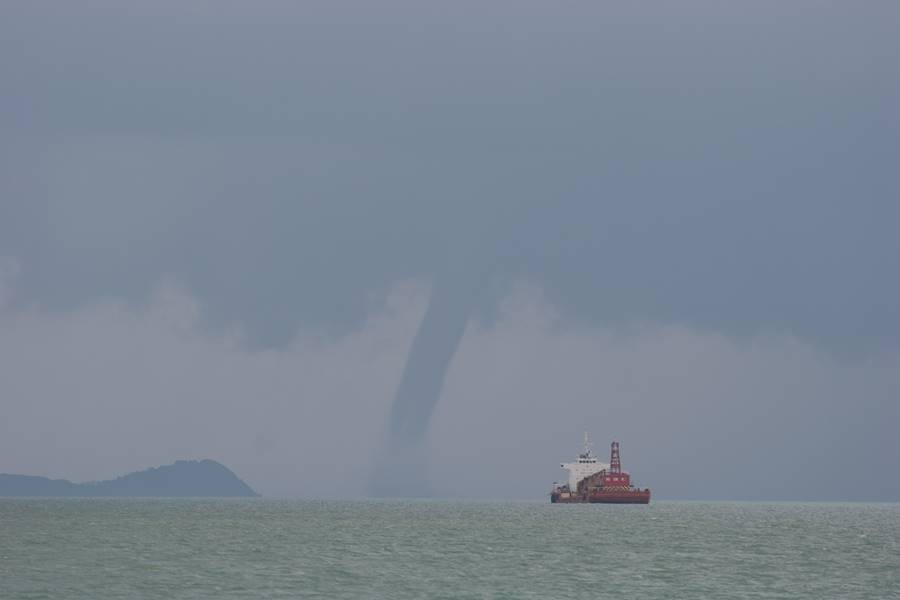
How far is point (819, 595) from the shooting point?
80812 mm

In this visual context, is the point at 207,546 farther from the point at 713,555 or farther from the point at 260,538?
the point at 713,555

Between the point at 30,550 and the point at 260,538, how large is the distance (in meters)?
31.7

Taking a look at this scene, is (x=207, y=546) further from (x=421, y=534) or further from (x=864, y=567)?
(x=864, y=567)

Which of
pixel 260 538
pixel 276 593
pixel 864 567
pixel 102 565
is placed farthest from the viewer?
pixel 260 538

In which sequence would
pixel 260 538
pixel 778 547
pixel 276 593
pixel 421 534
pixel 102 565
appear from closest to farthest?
pixel 276 593 → pixel 102 565 → pixel 778 547 → pixel 260 538 → pixel 421 534

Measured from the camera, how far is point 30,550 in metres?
117

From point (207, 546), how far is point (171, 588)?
4436 centimetres

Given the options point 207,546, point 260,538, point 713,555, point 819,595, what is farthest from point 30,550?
point 819,595

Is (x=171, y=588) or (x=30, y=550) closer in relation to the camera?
(x=171, y=588)

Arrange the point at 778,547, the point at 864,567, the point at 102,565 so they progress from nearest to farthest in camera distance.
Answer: the point at 102,565 < the point at 864,567 < the point at 778,547

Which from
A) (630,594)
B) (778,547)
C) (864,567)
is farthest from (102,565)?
(778,547)

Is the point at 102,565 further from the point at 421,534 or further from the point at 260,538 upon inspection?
the point at 421,534

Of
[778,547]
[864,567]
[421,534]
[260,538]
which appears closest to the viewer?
[864,567]

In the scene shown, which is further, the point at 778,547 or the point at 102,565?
the point at 778,547
